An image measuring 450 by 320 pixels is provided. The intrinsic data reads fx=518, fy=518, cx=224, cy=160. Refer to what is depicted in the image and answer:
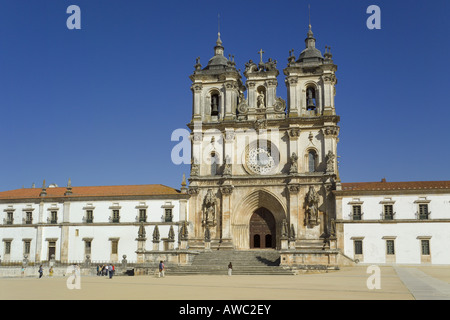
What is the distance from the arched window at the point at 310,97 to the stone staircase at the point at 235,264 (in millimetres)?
14134

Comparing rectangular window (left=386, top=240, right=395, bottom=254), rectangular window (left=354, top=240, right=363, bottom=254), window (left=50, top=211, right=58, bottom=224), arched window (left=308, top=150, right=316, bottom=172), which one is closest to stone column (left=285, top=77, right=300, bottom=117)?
arched window (left=308, top=150, right=316, bottom=172)

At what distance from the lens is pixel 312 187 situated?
148 ft

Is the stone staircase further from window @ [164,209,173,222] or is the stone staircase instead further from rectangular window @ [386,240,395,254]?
rectangular window @ [386,240,395,254]

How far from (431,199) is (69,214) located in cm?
3370

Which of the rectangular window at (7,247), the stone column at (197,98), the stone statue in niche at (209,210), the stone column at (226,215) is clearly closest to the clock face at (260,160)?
the stone column at (226,215)

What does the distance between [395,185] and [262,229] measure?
12653 millimetres

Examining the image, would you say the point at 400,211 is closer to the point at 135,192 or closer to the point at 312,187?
the point at 312,187

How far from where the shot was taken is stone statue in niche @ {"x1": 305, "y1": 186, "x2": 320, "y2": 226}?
145 ft

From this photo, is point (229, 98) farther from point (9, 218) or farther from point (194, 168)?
point (9, 218)

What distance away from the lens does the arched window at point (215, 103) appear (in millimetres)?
50219

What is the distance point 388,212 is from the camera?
4375cm

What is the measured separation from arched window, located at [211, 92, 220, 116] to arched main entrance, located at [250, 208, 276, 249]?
10.4 meters

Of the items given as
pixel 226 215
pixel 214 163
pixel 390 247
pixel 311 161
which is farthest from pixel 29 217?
pixel 390 247
